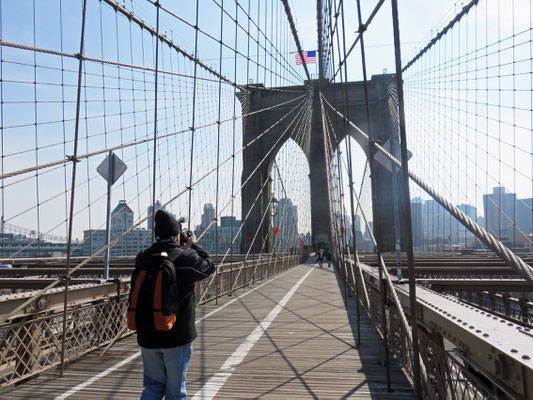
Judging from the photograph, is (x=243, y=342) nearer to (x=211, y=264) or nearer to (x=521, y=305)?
(x=211, y=264)

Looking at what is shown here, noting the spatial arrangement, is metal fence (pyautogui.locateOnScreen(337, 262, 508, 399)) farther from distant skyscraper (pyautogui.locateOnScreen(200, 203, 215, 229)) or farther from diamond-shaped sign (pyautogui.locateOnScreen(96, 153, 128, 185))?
distant skyscraper (pyautogui.locateOnScreen(200, 203, 215, 229))

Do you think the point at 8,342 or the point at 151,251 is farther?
the point at 8,342

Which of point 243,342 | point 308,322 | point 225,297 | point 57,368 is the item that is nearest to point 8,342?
point 57,368

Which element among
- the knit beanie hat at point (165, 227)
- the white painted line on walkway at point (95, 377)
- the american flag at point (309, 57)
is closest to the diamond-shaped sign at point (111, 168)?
the white painted line on walkway at point (95, 377)

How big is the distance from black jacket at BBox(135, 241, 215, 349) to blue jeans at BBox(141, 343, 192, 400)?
1.8 inches

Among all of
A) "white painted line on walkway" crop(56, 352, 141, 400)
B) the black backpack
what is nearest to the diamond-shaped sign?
"white painted line on walkway" crop(56, 352, 141, 400)

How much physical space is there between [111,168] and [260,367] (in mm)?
2447

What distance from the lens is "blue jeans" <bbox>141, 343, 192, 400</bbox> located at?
2.05 meters

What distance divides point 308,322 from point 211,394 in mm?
2710

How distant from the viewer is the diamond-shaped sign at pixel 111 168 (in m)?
4.56

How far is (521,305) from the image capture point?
19.4ft

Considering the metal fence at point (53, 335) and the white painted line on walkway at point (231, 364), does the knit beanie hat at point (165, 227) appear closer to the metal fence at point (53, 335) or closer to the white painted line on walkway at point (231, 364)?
the white painted line on walkway at point (231, 364)

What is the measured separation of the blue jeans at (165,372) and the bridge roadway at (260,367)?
73cm

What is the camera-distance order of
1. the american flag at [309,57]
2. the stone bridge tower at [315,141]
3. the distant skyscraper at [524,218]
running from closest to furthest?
the distant skyscraper at [524,218] → the stone bridge tower at [315,141] → the american flag at [309,57]
